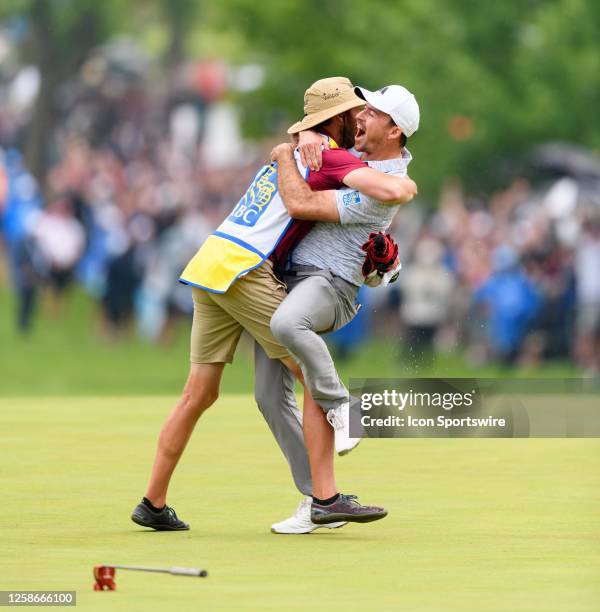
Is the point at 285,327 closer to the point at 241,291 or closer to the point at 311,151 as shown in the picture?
the point at 241,291

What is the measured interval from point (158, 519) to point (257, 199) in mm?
1534

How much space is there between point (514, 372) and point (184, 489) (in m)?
13.3

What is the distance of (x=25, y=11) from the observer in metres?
36.7

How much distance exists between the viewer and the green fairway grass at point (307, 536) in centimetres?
689

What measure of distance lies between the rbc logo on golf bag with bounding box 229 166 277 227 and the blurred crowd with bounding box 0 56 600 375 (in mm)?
14085

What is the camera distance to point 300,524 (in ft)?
28.5

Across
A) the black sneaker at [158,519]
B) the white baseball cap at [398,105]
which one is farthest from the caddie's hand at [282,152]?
the black sneaker at [158,519]

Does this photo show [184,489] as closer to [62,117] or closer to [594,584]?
[594,584]

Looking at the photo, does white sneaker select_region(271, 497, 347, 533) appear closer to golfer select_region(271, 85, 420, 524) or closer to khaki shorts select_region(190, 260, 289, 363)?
golfer select_region(271, 85, 420, 524)

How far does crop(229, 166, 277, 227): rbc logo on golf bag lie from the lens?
28.5 feet

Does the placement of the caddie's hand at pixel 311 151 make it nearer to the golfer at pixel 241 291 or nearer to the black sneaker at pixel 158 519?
the golfer at pixel 241 291

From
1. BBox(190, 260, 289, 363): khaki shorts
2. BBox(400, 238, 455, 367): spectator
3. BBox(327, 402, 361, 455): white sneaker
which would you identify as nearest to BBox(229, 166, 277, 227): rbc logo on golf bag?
BBox(190, 260, 289, 363): khaki shorts

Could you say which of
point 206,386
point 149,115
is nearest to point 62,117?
point 149,115

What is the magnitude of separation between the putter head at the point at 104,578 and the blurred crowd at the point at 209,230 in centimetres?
1617
